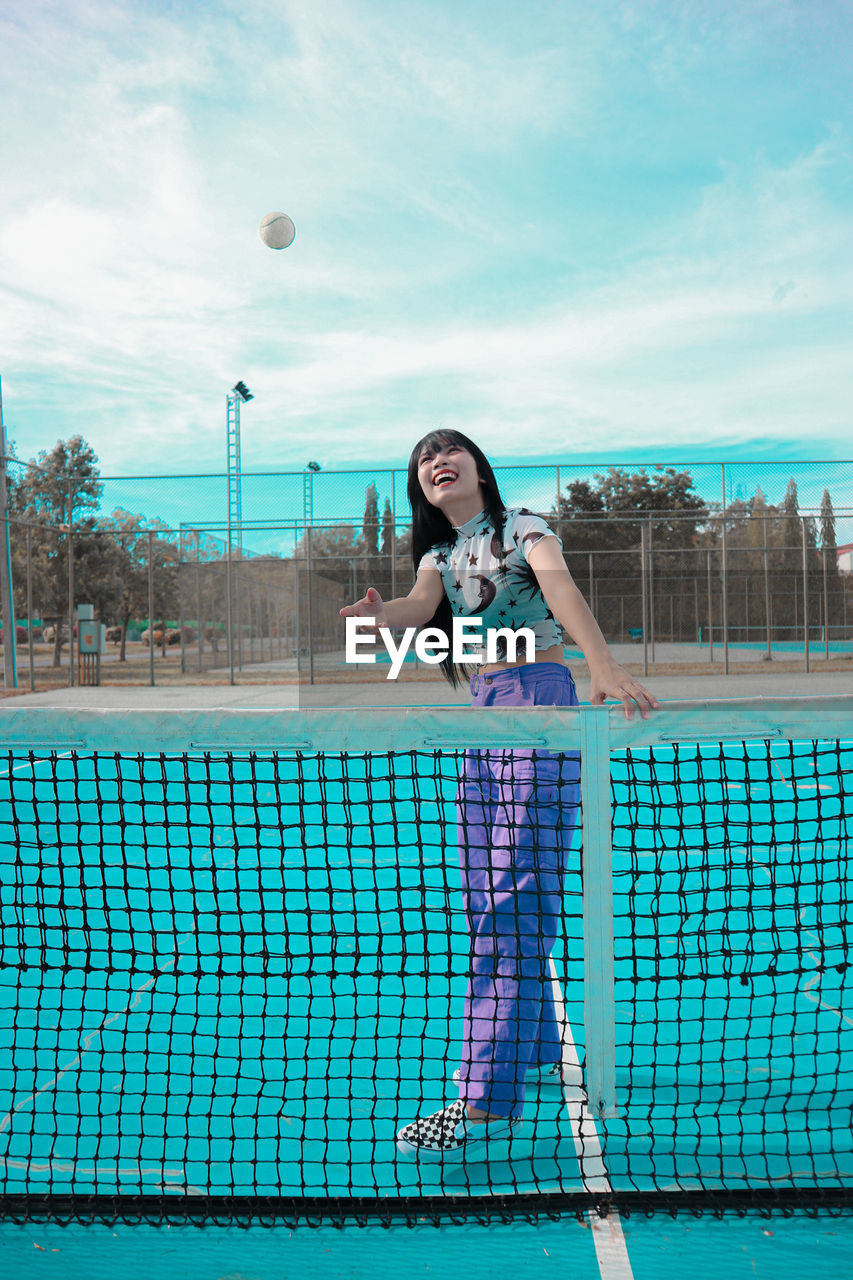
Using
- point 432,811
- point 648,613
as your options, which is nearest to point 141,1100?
point 432,811

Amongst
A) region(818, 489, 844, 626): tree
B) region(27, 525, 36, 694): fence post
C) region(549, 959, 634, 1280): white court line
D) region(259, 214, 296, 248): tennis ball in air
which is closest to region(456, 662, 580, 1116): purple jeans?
region(549, 959, 634, 1280): white court line

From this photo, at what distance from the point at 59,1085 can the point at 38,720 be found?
1036mm

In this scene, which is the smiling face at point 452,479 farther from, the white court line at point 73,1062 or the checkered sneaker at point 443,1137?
the checkered sneaker at point 443,1137

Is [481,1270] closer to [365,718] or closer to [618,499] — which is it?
[365,718]

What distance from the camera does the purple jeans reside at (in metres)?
2.22

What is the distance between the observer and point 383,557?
1572 centimetres

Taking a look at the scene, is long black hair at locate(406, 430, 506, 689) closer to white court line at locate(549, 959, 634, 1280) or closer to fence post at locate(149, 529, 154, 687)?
white court line at locate(549, 959, 634, 1280)

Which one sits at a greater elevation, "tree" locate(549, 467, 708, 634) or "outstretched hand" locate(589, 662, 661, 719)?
"tree" locate(549, 467, 708, 634)

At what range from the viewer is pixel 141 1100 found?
8.09 ft

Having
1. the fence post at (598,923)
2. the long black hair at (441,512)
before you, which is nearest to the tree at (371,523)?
the long black hair at (441,512)

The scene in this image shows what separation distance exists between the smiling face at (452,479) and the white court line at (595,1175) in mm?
1131

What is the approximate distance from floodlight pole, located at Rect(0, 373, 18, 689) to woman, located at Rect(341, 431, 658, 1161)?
12.0m

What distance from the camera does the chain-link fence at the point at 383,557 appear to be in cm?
1492

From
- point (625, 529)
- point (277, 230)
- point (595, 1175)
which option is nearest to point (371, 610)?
point (595, 1175)
